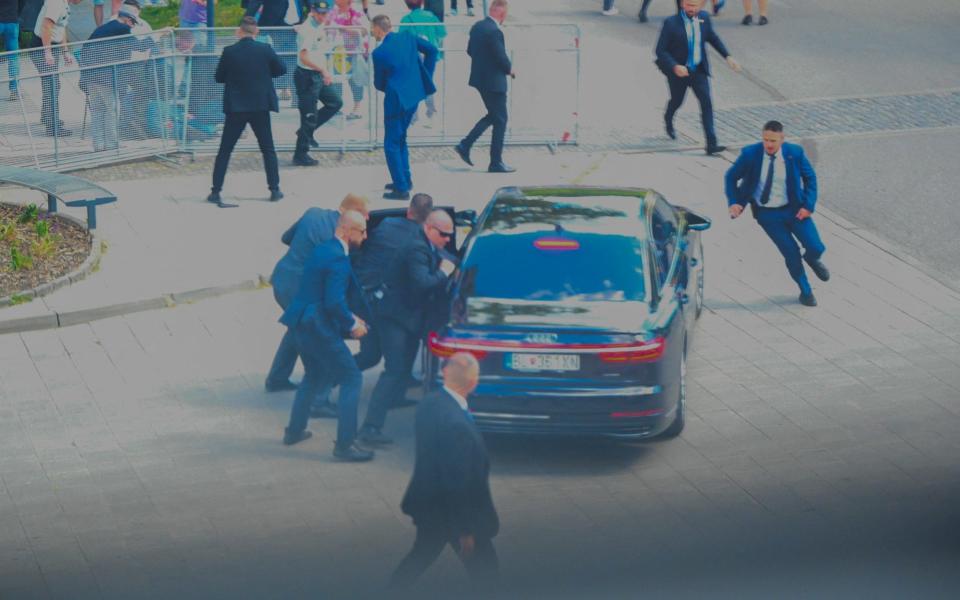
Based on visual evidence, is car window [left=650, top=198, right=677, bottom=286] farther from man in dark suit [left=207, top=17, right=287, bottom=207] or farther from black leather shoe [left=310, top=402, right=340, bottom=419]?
man in dark suit [left=207, top=17, right=287, bottom=207]

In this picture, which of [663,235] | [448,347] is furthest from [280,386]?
[663,235]

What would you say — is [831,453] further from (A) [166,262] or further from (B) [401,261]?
(A) [166,262]

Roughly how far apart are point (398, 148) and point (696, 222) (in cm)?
471

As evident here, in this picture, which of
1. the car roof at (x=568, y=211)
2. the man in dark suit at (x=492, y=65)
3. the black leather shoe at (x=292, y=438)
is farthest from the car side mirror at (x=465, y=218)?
the man in dark suit at (x=492, y=65)

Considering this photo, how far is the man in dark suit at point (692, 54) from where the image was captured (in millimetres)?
18469

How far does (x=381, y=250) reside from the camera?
11.0 metres

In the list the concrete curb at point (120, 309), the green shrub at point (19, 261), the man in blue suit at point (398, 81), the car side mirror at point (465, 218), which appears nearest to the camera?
the car side mirror at point (465, 218)

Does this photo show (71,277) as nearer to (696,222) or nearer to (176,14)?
(696,222)

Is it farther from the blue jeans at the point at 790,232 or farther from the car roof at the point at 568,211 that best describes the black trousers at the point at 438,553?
the blue jeans at the point at 790,232

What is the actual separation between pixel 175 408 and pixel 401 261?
2.13 meters

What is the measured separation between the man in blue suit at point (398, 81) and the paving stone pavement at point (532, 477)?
3290 mm

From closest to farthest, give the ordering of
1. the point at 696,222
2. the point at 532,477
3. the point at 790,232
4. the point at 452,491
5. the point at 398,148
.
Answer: the point at 452,491 → the point at 532,477 → the point at 696,222 → the point at 790,232 → the point at 398,148

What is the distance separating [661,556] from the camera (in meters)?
9.15

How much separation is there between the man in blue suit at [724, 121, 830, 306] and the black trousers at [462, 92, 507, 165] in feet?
13.2
